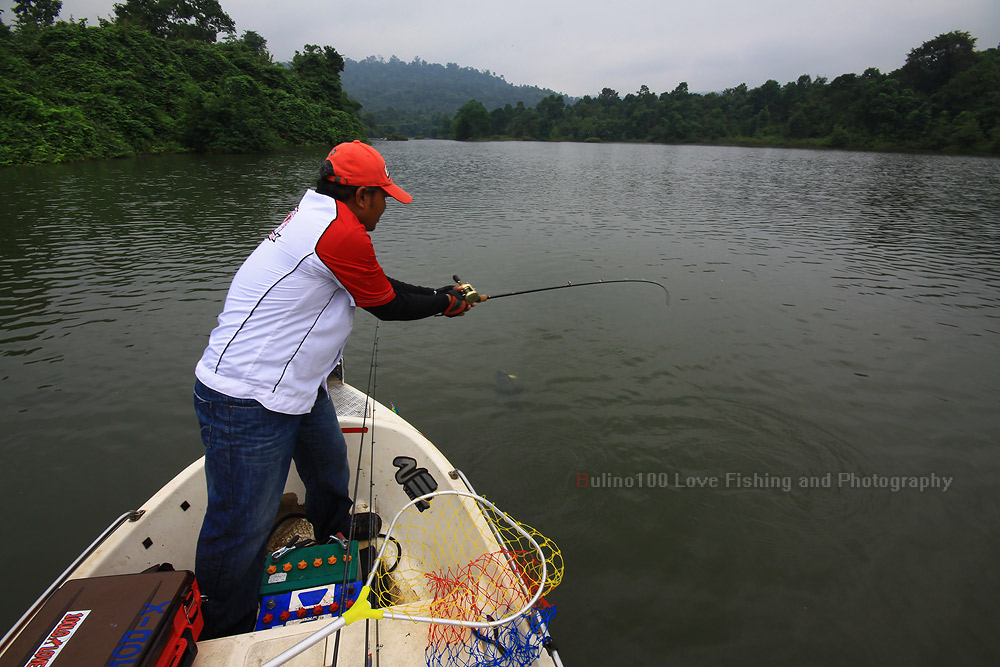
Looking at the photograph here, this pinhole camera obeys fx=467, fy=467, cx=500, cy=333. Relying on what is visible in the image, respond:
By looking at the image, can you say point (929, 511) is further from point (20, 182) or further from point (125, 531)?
point (20, 182)

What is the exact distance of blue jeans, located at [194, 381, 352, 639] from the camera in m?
2.28

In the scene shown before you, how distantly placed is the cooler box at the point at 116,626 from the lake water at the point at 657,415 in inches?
101

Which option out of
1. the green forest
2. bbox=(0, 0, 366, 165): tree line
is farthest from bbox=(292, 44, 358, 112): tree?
bbox=(0, 0, 366, 165): tree line

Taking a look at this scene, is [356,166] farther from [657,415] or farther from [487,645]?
[657,415]

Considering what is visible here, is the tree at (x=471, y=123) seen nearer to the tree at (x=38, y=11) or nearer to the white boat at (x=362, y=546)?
the tree at (x=38, y=11)

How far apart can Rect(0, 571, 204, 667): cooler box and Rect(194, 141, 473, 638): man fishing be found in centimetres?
30

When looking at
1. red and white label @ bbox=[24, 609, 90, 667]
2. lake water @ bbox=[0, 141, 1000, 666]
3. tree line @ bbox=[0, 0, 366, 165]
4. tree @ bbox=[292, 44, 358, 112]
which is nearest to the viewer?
red and white label @ bbox=[24, 609, 90, 667]

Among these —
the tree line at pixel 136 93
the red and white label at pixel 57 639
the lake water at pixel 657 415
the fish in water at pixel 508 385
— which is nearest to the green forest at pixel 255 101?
the tree line at pixel 136 93

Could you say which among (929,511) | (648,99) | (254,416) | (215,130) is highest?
(648,99)

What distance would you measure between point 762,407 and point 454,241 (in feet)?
34.3

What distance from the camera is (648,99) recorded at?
440ft

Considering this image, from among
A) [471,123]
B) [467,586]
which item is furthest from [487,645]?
[471,123]

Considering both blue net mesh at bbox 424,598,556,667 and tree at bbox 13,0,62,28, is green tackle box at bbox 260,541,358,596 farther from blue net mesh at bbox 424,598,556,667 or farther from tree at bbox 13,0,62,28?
tree at bbox 13,0,62,28

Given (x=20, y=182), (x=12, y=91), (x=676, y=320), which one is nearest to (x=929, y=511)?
(x=676, y=320)
